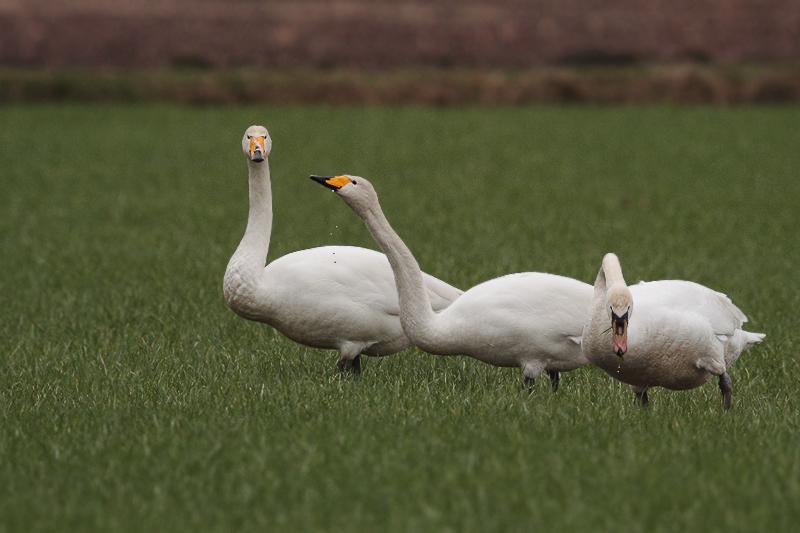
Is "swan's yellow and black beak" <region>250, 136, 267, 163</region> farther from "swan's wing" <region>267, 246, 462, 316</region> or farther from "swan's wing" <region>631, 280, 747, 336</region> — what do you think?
"swan's wing" <region>631, 280, 747, 336</region>

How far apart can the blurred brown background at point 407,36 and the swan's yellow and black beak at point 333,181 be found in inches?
1248

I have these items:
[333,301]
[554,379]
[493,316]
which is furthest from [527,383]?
[333,301]

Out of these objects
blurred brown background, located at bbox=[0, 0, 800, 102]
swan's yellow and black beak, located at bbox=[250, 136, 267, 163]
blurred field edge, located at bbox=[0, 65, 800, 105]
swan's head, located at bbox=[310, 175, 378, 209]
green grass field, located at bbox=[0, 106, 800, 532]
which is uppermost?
blurred brown background, located at bbox=[0, 0, 800, 102]

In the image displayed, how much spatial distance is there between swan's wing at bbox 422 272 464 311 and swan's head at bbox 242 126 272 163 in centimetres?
116

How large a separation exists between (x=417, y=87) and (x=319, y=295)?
99.4 feet

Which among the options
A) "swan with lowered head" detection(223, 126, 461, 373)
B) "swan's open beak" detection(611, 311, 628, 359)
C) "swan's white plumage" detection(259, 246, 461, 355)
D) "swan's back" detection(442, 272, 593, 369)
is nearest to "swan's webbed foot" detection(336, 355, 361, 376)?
"swan with lowered head" detection(223, 126, 461, 373)

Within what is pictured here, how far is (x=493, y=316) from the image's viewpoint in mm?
7152

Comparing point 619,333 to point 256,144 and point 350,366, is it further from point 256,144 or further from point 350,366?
point 256,144

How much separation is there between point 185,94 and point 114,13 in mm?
7366

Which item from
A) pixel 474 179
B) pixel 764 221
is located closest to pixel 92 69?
pixel 474 179

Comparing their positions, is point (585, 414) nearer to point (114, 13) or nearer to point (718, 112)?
point (718, 112)

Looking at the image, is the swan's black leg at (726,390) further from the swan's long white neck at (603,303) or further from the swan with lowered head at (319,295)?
the swan with lowered head at (319,295)

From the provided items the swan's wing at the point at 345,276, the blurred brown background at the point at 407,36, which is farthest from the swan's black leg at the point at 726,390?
the blurred brown background at the point at 407,36

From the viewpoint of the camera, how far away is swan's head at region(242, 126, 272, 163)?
789 cm
